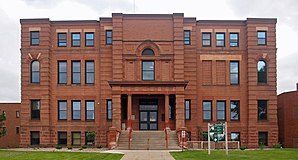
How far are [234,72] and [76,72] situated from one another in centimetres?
1680

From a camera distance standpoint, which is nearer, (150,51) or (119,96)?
(119,96)

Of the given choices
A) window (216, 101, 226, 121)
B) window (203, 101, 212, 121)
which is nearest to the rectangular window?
window (203, 101, 212, 121)

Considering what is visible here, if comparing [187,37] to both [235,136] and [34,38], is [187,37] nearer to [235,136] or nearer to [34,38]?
[235,136]

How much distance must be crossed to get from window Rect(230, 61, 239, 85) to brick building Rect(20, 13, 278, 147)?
0.11m

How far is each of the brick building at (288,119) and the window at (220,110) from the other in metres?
6.72

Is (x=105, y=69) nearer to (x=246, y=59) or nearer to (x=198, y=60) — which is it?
(x=198, y=60)

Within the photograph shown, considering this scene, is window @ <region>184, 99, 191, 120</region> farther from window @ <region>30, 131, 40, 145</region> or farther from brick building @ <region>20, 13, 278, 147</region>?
window @ <region>30, 131, 40, 145</region>

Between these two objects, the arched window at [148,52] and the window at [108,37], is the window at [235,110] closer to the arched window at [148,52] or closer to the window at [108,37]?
the arched window at [148,52]

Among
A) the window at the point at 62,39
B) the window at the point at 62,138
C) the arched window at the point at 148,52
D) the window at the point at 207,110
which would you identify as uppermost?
the window at the point at 62,39

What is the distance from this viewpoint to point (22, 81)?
49.6m

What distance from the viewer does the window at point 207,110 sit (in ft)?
164

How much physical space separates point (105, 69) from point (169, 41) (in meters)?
7.34

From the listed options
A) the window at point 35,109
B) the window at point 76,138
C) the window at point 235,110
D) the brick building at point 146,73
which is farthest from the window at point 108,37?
the window at point 235,110

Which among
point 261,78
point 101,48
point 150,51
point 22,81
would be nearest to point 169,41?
point 150,51
